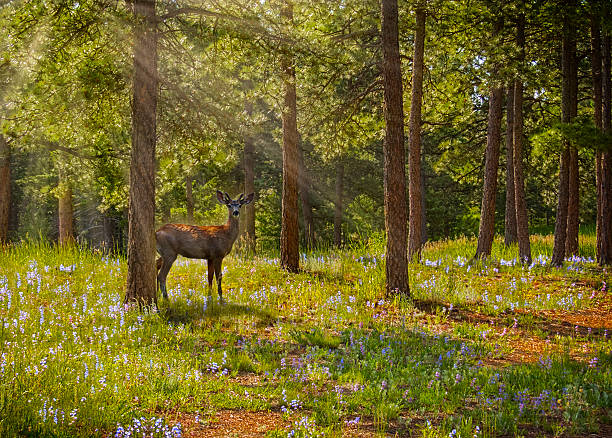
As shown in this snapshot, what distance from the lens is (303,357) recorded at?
7539 millimetres

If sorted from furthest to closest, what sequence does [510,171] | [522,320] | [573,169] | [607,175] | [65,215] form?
[65,215], [510,171], [573,169], [607,175], [522,320]

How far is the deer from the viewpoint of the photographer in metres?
11.1

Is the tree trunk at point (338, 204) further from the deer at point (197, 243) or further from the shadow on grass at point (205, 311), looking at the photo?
the shadow on grass at point (205, 311)

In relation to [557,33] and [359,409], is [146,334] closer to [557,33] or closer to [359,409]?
[359,409]

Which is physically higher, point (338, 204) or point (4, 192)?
point (4, 192)

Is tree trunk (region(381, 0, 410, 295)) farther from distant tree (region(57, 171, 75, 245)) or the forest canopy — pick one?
distant tree (region(57, 171, 75, 245))

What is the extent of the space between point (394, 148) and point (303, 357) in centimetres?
529

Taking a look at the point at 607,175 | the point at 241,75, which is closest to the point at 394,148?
the point at 241,75

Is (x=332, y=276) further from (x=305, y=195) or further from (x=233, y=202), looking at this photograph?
(x=305, y=195)

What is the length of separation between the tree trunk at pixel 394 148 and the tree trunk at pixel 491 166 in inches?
223

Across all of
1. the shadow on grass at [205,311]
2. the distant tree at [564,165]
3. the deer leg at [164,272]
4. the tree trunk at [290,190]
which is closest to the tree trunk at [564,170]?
the distant tree at [564,165]

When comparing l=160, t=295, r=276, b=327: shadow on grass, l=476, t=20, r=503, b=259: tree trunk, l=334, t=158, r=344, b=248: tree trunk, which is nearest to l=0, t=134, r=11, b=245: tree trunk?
l=160, t=295, r=276, b=327: shadow on grass

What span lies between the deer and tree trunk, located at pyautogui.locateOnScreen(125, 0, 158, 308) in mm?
1278

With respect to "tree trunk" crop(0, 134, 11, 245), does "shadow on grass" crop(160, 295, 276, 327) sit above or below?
below
